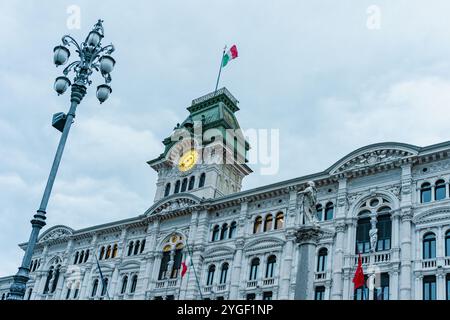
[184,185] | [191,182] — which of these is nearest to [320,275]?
[191,182]

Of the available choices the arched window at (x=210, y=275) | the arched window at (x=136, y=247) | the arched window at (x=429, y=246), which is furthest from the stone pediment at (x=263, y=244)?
the arched window at (x=136, y=247)

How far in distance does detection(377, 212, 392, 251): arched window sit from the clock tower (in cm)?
1670

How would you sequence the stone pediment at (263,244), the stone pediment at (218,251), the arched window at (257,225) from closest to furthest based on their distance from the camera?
the stone pediment at (263,244) → the arched window at (257,225) → the stone pediment at (218,251)

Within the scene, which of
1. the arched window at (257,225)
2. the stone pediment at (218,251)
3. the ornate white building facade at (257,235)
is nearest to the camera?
the ornate white building facade at (257,235)

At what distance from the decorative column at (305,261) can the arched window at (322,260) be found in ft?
51.9

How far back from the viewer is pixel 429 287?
3080 cm

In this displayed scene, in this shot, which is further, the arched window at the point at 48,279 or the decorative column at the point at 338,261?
the arched window at the point at 48,279

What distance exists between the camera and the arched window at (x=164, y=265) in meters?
44.5

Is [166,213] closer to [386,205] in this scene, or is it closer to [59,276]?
[59,276]

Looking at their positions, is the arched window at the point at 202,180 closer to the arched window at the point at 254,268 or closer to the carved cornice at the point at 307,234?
the arched window at the point at 254,268
